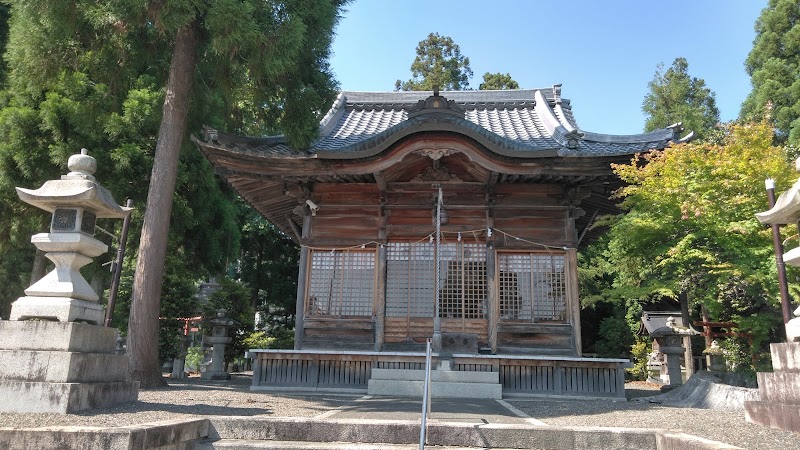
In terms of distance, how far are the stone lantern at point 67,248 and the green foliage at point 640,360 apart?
20.6 metres

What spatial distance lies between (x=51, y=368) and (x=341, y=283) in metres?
5.86

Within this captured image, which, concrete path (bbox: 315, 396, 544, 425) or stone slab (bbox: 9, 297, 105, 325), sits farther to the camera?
concrete path (bbox: 315, 396, 544, 425)

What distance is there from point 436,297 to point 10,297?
80.0ft

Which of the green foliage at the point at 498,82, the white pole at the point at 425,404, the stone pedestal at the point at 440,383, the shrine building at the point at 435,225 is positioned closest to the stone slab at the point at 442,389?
the stone pedestal at the point at 440,383

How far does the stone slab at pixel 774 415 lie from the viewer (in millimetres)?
4402

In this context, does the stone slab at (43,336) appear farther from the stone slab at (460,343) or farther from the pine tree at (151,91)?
the stone slab at (460,343)

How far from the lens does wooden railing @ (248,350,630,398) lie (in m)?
8.89

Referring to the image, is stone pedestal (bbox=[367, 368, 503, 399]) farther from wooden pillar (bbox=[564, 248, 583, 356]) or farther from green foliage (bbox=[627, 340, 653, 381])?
green foliage (bbox=[627, 340, 653, 381])

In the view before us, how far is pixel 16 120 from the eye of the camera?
11.7 m

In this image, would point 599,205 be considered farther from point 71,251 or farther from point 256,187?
point 71,251

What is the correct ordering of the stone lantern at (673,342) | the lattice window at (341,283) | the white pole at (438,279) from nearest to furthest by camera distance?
1. the white pole at (438,279)
2. the lattice window at (341,283)
3. the stone lantern at (673,342)

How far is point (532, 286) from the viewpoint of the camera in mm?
10102

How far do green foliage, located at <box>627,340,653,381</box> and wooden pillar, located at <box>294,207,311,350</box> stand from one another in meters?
16.1

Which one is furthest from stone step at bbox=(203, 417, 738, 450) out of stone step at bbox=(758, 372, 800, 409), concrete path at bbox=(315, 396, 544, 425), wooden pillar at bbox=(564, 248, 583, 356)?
wooden pillar at bbox=(564, 248, 583, 356)
